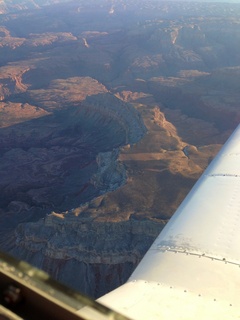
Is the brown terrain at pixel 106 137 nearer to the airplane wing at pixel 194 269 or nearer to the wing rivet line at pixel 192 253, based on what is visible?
the airplane wing at pixel 194 269

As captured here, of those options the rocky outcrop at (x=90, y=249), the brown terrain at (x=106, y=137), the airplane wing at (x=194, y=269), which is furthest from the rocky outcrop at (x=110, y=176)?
the airplane wing at (x=194, y=269)

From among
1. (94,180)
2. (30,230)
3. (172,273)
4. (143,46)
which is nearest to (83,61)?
(143,46)

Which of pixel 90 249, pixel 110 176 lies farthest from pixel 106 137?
pixel 90 249

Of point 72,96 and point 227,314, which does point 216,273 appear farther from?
point 72,96

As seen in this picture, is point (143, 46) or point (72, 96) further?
point (143, 46)

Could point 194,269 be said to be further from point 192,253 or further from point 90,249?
point 90,249

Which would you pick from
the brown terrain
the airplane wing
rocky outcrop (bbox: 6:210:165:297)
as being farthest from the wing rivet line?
the brown terrain
